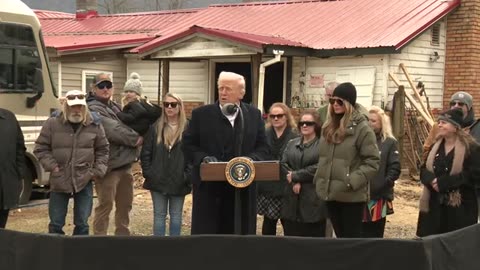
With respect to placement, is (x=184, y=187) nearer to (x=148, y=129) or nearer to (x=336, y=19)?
(x=148, y=129)

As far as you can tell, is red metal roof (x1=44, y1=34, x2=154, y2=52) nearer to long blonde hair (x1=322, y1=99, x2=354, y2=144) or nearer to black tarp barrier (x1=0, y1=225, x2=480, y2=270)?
long blonde hair (x1=322, y1=99, x2=354, y2=144)

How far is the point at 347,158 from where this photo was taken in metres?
5.22

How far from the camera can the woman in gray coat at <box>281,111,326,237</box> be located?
581cm

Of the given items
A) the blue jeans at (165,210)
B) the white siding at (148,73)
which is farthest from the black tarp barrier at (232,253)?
the white siding at (148,73)

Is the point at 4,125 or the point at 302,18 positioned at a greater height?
the point at 302,18

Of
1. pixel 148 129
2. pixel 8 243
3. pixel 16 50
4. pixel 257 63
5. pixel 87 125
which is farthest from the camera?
pixel 257 63

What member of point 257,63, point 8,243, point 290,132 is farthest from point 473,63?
point 8,243

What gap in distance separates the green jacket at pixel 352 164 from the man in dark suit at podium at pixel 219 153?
0.64m

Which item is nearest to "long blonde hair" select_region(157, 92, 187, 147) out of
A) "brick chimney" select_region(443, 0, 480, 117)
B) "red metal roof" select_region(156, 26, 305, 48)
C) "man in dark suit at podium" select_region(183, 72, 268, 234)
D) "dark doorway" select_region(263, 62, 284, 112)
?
"man in dark suit at podium" select_region(183, 72, 268, 234)

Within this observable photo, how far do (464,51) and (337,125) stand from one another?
10.9 m

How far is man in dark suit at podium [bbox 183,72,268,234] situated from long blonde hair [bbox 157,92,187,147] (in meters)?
1.50

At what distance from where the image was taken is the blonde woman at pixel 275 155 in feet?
20.4

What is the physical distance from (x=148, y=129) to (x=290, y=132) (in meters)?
1.49

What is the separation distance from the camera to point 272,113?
248 inches
